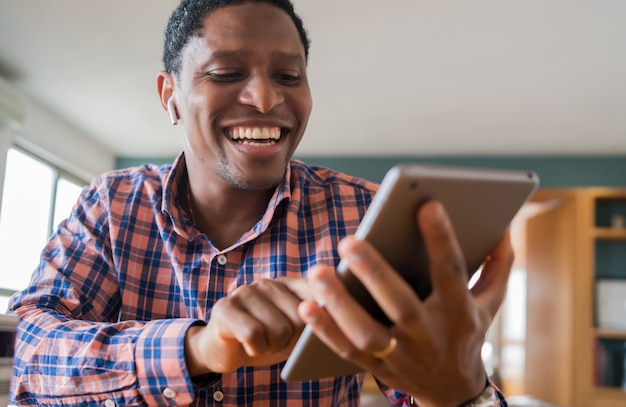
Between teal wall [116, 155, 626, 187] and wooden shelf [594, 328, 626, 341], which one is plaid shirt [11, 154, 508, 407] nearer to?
teal wall [116, 155, 626, 187]

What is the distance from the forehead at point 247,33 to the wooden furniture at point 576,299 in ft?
15.4

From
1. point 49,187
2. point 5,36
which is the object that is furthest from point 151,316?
point 49,187

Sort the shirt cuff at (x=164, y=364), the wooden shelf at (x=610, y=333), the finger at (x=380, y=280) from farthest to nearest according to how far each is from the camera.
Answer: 1. the wooden shelf at (x=610, y=333)
2. the shirt cuff at (x=164, y=364)
3. the finger at (x=380, y=280)

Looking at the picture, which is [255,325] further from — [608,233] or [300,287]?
[608,233]

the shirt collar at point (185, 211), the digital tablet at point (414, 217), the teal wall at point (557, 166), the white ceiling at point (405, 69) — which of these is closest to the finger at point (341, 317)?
the digital tablet at point (414, 217)

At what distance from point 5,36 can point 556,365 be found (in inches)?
189

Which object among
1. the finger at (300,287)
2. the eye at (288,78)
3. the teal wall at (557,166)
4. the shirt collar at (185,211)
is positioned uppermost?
the teal wall at (557,166)

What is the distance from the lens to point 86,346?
A: 3.01 ft

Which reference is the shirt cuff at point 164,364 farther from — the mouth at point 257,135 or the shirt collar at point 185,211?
the mouth at point 257,135

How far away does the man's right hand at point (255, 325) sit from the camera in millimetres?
719

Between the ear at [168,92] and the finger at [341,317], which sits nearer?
the finger at [341,317]

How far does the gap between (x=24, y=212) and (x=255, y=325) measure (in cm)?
453

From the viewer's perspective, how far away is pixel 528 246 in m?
6.20

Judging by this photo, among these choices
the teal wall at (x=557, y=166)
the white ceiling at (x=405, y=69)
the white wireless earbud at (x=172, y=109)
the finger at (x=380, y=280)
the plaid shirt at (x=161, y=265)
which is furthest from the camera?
the teal wall at (x=557, y=166)
